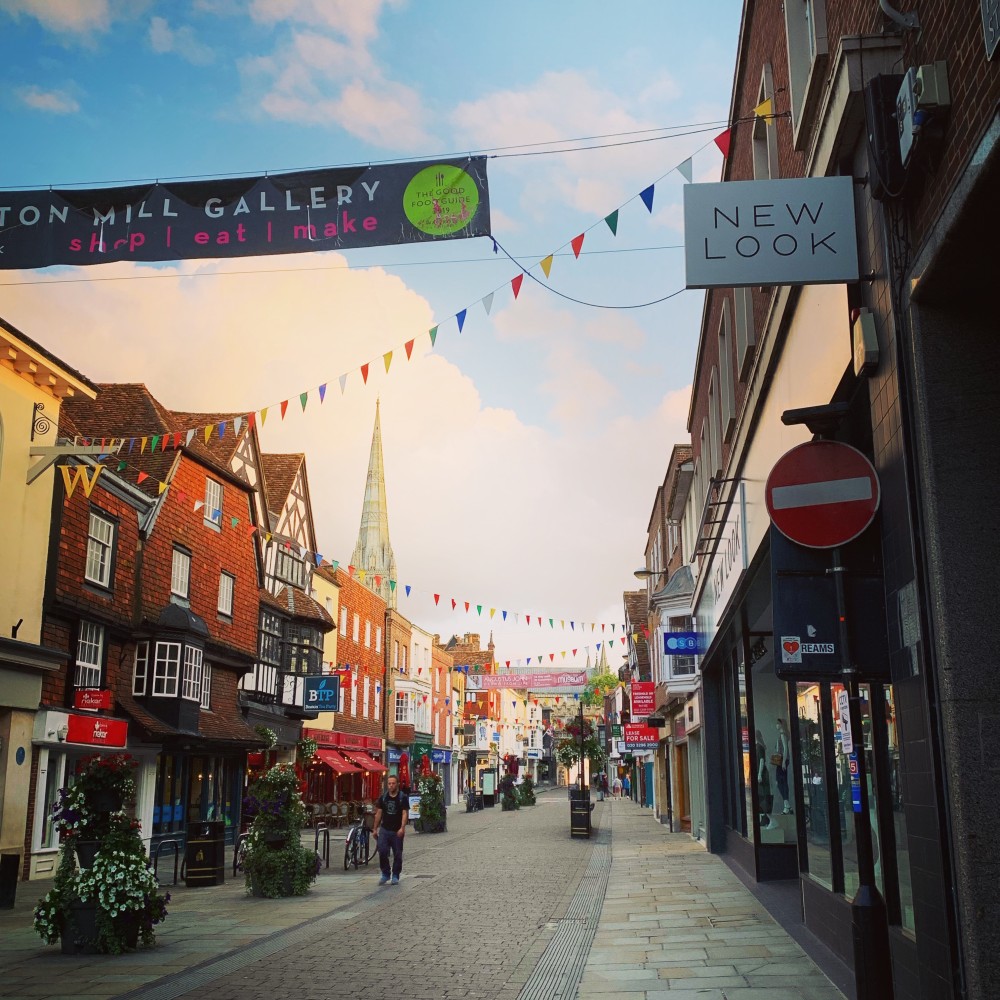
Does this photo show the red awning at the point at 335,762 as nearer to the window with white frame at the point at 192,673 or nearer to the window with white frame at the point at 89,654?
the window with white frame at the point at 192,673

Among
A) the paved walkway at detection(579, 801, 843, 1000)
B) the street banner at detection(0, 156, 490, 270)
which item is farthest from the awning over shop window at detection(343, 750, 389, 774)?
the street banner at detection(0, 156, 490, 270)

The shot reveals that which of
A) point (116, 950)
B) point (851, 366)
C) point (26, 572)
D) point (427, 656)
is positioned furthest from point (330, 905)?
point (427, 656)

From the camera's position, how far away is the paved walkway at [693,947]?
8.02 metres

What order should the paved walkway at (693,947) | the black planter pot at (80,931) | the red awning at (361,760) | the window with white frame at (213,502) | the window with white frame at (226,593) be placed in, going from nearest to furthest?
the paved walkway at (693,947)
the black planter pot at (80,931)
the window with white frame at (213,502)
the window with white frame at (226,593)
the red awning at (361,760)

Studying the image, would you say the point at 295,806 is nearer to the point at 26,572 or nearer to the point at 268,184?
the point at 26,572

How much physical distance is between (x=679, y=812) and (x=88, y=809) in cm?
2388

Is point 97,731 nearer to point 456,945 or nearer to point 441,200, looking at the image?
point 456,945

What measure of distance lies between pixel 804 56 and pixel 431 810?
87.0 feet

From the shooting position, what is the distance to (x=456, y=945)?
1043 centimetres

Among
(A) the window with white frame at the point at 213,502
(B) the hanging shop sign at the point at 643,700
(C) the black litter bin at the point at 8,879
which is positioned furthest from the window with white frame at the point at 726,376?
(B) the hanging shop sign at the point at 643,700

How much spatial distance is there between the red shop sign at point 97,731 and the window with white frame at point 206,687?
5.23 metres

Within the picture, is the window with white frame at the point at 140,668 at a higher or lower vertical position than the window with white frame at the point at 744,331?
lower

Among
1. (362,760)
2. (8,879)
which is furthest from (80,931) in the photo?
(362,760)

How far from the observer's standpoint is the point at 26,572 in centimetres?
1808
